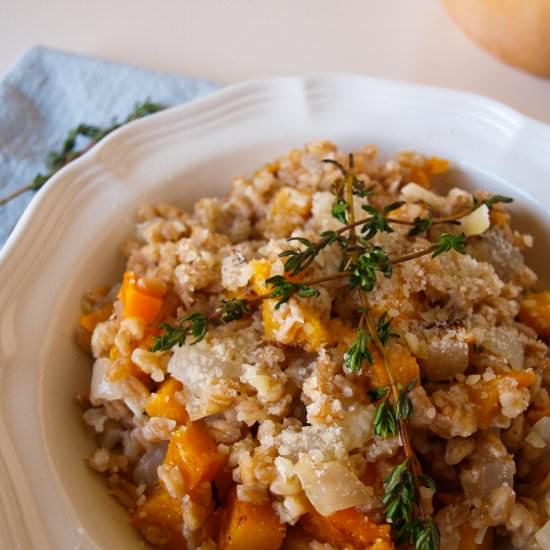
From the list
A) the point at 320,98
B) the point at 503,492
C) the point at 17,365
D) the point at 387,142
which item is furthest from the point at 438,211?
the point at 17,365

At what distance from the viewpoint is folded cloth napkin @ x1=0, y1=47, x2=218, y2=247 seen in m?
2.73

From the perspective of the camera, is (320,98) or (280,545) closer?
(280,545)

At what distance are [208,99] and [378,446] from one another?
1281 mm

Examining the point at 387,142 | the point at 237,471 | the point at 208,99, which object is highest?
the point at 208,99

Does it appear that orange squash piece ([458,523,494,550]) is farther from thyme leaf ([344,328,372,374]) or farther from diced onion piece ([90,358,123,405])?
diced onion piece ([90,358,123,405])

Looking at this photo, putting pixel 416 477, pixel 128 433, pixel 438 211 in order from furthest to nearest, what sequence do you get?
pixel 438 211 < pixel 128 433 < pixel 416 477

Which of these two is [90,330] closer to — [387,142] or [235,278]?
[235,278]

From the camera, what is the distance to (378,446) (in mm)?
1620

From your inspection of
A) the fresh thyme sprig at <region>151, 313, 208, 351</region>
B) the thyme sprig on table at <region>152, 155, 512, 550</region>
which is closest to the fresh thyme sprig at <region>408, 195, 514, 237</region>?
the thyme sprig on table at <region>152, 155, 512, 550</region>

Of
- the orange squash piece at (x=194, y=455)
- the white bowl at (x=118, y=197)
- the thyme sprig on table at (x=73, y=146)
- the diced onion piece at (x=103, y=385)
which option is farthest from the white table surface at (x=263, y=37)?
the orange squash piece at (x=194, y=455)

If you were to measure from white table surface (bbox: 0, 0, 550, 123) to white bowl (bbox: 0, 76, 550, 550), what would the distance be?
69cm

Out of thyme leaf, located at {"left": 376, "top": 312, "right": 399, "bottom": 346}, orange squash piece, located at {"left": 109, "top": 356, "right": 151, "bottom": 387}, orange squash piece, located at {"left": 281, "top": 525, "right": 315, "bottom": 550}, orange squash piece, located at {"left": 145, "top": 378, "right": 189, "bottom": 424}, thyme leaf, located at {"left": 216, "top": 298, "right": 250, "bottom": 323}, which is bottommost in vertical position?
orange squash piece, located at {"left": 281, "top": 525, "right": 315, "bottom": 550}

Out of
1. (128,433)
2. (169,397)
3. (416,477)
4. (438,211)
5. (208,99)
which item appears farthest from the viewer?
(208,99)

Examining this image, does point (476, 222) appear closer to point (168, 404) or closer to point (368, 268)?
point (368, 268)
